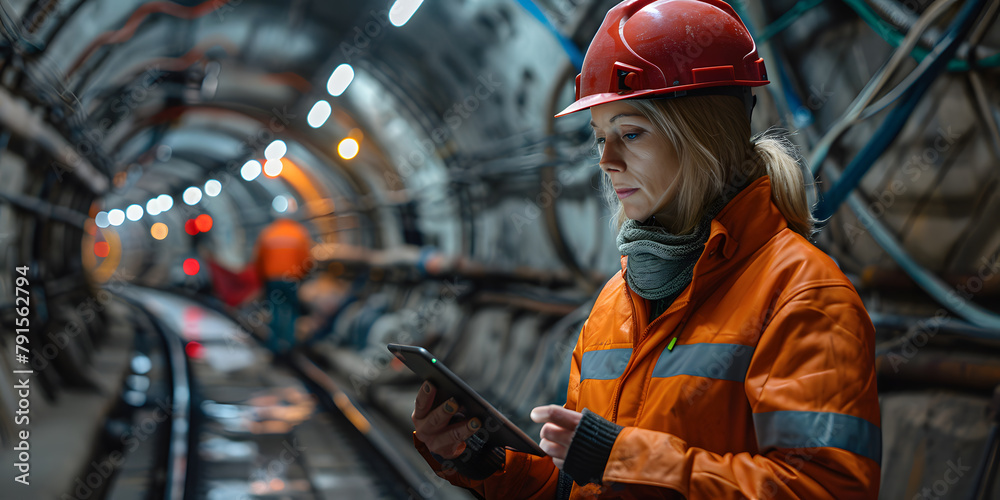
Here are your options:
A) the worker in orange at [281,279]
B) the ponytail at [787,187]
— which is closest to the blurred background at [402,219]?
the worker in orange at [281,279]

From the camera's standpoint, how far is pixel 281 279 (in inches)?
483

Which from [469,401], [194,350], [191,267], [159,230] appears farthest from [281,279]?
[159,230]

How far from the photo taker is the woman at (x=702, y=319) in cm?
121

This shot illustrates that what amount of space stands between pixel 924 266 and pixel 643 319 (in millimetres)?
2664

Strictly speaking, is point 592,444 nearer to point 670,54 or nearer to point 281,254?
point 670,54

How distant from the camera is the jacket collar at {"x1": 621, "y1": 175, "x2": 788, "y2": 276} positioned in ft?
4.67

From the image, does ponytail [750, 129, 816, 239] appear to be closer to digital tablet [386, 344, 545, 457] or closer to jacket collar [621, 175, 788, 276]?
jacket collar [621, 175, 788, 276]

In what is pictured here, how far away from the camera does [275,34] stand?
933cm

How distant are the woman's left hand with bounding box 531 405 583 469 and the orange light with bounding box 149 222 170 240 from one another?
137 ft

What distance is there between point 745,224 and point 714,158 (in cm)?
15

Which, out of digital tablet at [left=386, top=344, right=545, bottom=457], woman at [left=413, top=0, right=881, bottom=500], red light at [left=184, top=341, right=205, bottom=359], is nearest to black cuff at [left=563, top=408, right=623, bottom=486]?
woman at [left=413, top=0, right=881, bottom=500]

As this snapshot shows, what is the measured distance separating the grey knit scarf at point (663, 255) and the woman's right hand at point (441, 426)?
544 millimetres

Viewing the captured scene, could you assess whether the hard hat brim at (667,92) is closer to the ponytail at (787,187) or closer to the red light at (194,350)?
the ponytail at (787,187)

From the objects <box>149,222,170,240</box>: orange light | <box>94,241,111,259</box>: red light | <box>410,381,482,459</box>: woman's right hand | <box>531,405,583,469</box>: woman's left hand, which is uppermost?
<box>531,405,583,469</box>: woman's left hand
